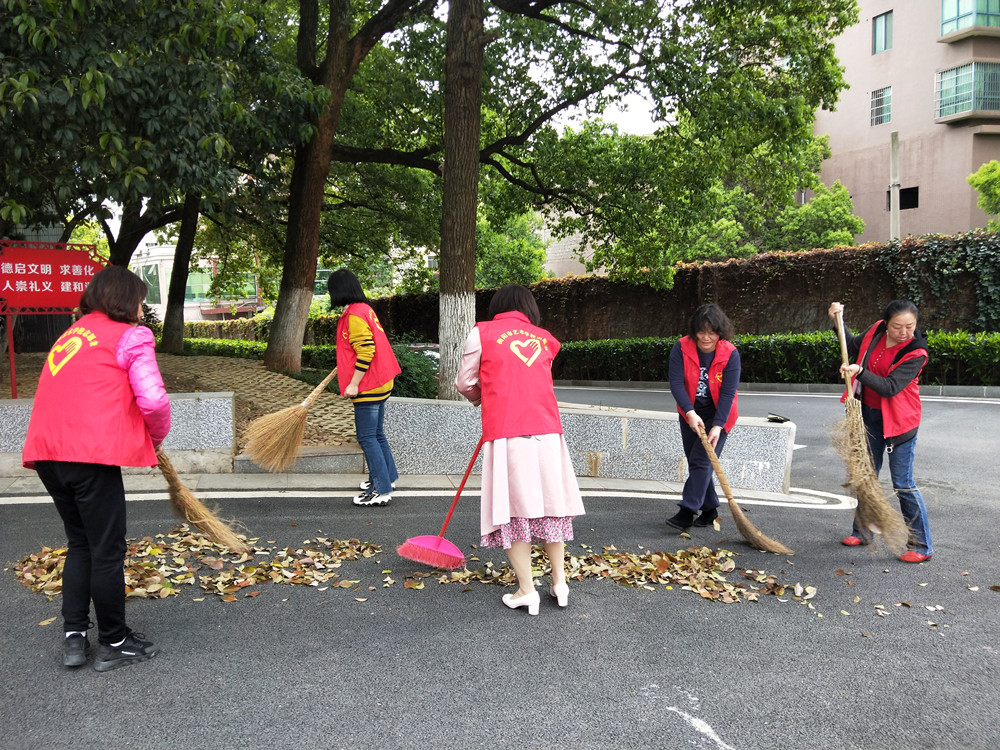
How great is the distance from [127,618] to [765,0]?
11399 mm

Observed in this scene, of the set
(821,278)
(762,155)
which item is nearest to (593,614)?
(762,155)

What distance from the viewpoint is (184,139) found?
24.2 ft

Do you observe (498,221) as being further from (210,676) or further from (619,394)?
(210,676)

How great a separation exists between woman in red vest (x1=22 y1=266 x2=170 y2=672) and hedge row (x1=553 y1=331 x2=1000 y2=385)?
14.1 metres

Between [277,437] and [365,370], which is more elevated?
[365,370]

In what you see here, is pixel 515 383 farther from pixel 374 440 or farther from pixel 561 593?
pixel 374 440

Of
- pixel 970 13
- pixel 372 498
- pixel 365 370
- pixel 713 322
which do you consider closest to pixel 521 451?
pixel 713 322

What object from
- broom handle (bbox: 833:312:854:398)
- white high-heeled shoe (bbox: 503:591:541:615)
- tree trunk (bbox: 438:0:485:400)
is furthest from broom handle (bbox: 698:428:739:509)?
tree trunk (bbox: 438:0:485:400)

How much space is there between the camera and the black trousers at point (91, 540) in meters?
3.25

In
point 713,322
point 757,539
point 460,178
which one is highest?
point 460,178

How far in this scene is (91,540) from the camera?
3.29 m

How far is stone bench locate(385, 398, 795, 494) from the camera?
7.13m

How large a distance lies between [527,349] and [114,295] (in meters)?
1.96

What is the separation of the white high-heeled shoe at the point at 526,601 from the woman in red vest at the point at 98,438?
1745 mm
